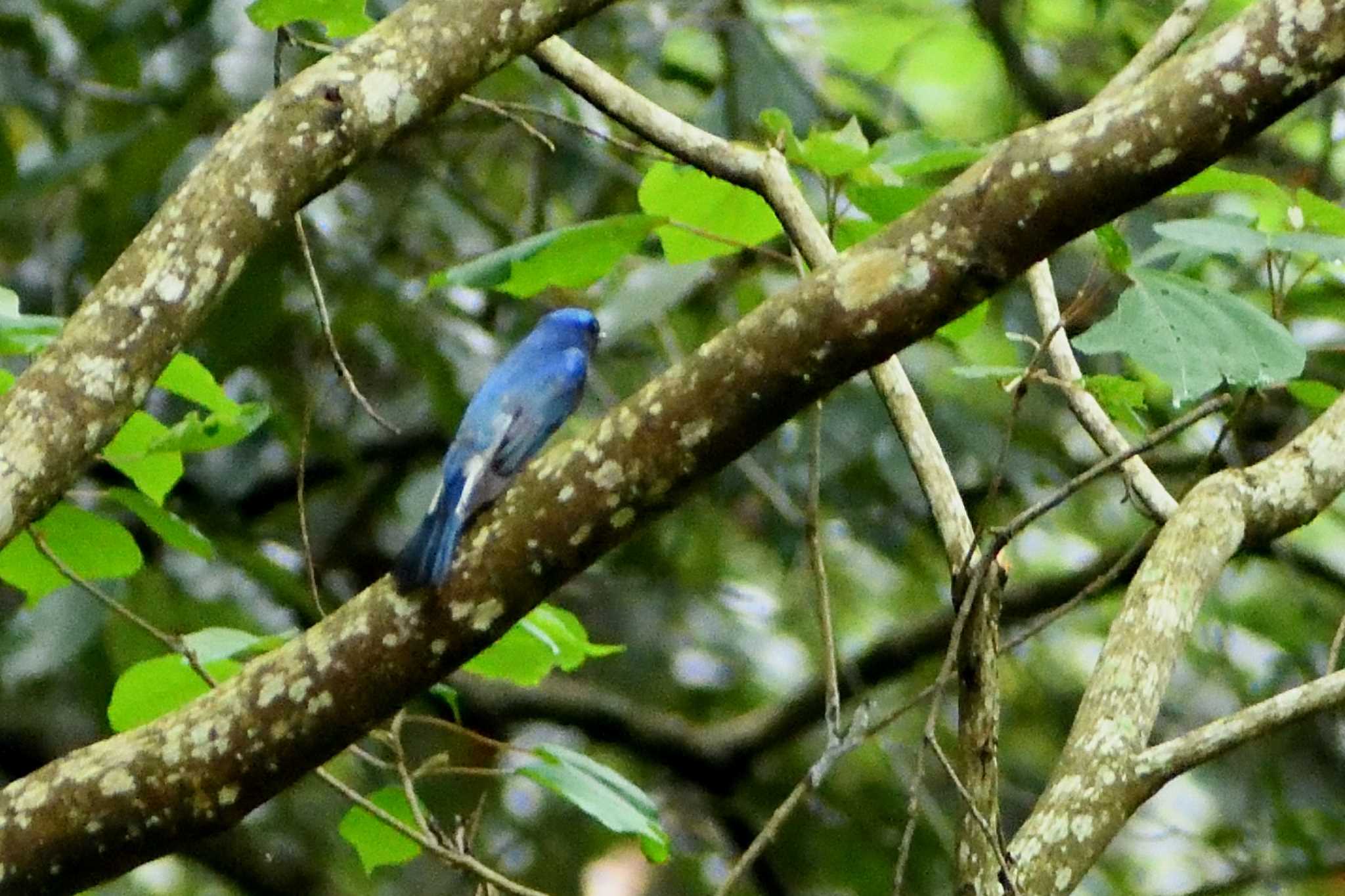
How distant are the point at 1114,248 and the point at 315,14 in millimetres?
860

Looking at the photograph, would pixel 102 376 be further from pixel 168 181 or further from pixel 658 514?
pixel 168 181

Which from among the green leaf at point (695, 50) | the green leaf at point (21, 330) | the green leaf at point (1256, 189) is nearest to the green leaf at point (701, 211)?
the green leaf at point (1256, 189)

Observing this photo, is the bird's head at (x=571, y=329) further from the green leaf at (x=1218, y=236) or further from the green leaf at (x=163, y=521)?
the green leaf at (x=1218, y=236)

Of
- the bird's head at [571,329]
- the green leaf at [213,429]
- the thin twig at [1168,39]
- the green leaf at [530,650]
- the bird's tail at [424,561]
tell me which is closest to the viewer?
the bird's tail at [424,561]

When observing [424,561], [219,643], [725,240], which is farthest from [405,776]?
[725,240]

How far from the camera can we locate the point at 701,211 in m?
2.26

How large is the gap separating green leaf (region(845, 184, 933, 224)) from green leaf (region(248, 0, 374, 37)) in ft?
1.83

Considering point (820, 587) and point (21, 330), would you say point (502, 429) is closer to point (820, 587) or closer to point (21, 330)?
point (820, 587)

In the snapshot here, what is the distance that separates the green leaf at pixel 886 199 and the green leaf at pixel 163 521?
81cm

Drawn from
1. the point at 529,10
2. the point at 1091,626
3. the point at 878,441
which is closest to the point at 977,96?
the point at 1091,626

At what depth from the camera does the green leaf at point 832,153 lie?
6.61ft

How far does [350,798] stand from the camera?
2.02 m

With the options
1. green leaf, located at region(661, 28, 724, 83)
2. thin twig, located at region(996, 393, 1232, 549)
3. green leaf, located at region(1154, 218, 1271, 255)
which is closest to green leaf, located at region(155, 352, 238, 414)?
thin twig, located at region(996, 393, 1232, 549)

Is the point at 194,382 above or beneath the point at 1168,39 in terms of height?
beneath
